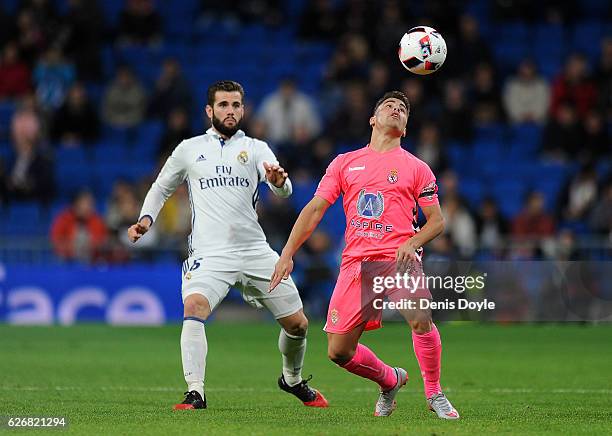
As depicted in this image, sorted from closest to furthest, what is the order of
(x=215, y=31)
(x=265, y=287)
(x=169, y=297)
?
(x=265, y=287), (x=169, y=297), (x=215, y=31)

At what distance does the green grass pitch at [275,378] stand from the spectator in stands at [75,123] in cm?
507

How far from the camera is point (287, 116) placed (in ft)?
72.3

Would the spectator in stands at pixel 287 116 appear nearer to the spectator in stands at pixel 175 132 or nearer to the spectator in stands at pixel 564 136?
the spectator in stands at pixel 175 132

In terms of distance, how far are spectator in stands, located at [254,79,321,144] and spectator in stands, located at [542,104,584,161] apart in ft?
13.1

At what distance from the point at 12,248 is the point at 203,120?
486 centimetres

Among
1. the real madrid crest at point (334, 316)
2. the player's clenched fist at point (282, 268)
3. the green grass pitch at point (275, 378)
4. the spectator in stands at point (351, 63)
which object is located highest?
the spectator in stands at point (351, 63)

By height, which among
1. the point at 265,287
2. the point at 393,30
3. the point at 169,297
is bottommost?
the point at 169,297

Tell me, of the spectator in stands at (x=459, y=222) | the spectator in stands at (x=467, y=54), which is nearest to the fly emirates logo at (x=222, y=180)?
the spectator in stands at (x=459, y=222)

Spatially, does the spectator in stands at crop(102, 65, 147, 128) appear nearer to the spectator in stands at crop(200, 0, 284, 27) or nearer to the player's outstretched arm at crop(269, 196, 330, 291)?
the spectator in stands at crop(200, 0, 284, 27)

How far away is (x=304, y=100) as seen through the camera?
22.2m

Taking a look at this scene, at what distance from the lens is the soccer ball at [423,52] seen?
9.96 m

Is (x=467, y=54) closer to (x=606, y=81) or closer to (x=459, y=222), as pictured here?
(x=606, y=81)

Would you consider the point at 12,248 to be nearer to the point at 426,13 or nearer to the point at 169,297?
the point at 169,297

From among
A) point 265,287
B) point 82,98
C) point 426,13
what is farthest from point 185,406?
point 426,13
